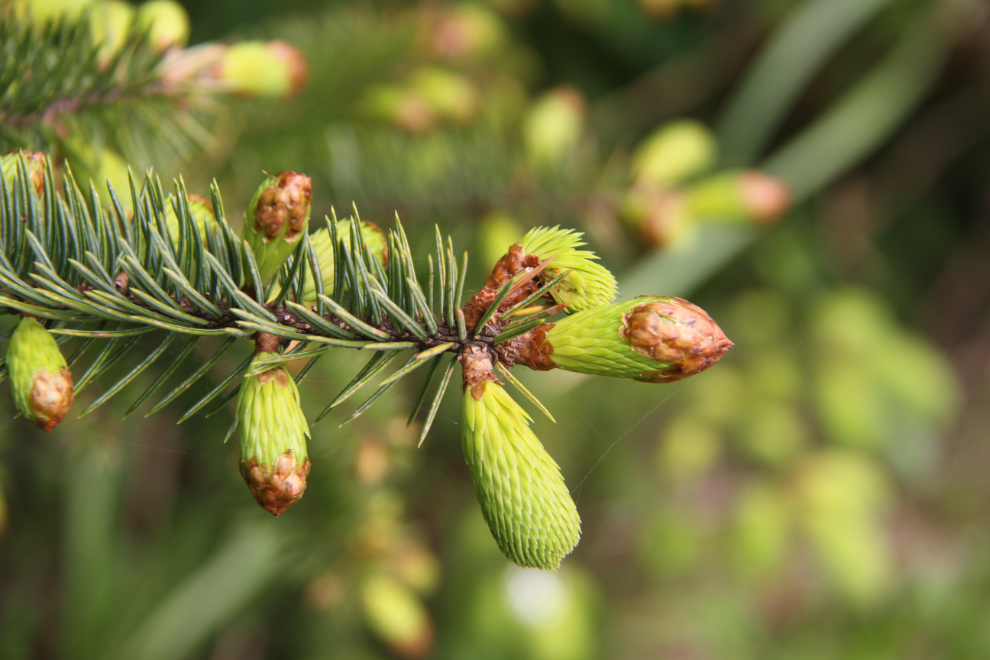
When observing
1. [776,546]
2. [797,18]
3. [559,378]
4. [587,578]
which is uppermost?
[797,18]

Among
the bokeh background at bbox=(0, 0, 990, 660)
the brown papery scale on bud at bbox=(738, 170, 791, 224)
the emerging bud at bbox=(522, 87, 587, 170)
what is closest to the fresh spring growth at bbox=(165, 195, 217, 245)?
the bokeh background at bbox=(0, 0, 990, 660)

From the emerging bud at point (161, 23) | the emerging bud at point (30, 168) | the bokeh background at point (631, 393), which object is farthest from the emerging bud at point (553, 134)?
the emerging bud at point (30, 168)

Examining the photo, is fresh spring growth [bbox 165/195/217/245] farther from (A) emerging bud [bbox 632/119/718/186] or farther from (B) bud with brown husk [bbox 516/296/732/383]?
(A) emerging bud [bbox 632/119/718/186]

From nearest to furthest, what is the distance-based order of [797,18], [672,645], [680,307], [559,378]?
[680,307] → [559,378] → [797,18] → [672,645]

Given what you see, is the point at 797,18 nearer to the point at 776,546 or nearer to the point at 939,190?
the point at 939,190

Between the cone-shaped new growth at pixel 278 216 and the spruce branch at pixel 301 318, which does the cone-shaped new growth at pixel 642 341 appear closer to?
the spruce branch at pixel 301 318

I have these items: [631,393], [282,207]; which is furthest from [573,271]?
[631,393]

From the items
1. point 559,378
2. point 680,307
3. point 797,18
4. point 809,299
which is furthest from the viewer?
point 809,299

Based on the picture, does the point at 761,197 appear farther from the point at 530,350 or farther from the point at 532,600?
the point at 532,600

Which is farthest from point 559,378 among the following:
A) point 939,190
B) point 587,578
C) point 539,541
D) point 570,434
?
point 939,190
